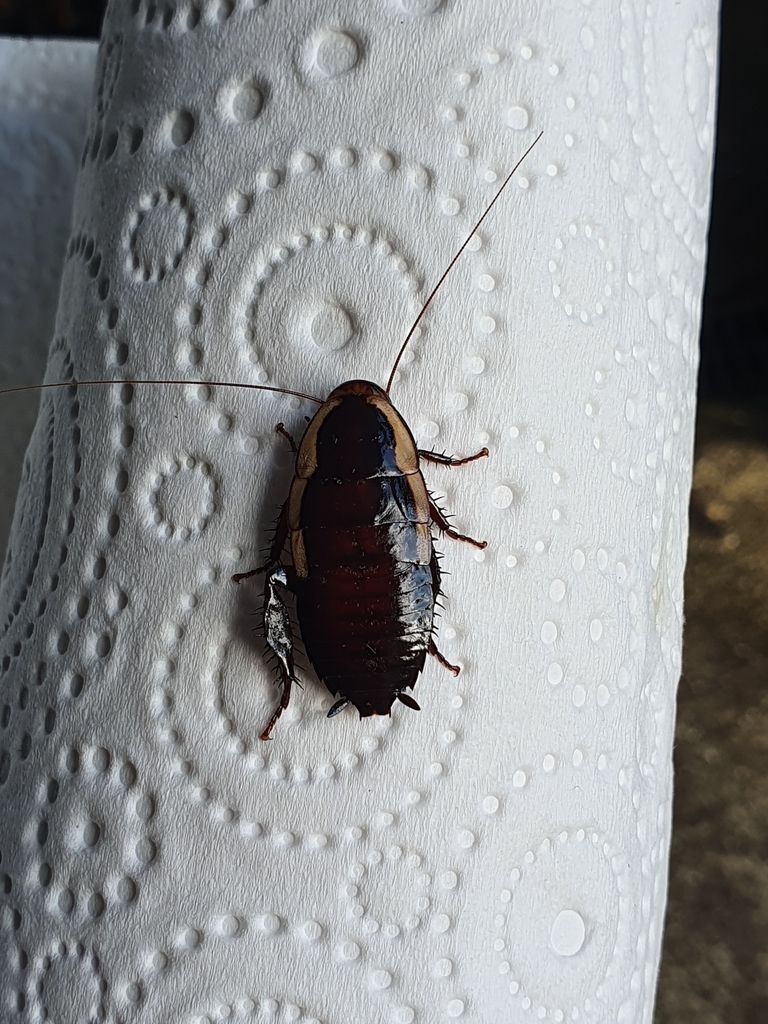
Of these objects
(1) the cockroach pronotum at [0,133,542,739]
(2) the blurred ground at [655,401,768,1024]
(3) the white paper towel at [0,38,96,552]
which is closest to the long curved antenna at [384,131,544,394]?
(1) the cockroach pronotum at [0,133,542,739]

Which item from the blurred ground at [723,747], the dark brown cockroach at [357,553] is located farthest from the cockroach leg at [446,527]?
the blurred ground at [723,747]

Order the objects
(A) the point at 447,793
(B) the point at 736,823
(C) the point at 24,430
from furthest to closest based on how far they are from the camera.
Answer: (B) the point at 736,823 → (C) the point at 24,430 → (A) the point at 447,793

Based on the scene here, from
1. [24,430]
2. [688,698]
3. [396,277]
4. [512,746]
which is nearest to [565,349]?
[396,277]

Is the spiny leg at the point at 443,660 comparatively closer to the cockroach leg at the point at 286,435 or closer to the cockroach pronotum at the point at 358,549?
the cockroach pronotum at the point at 358,549

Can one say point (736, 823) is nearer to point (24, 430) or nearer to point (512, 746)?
point (512, 746)

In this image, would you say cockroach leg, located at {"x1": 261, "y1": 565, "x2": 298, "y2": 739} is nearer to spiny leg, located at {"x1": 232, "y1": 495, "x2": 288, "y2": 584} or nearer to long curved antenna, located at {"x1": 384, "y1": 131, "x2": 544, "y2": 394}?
spiny leg, located at {"x1": 232, "y1": 495, "x2": 288, "y2": 584}

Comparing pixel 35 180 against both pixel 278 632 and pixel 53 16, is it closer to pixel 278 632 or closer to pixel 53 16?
pixel 53 16
